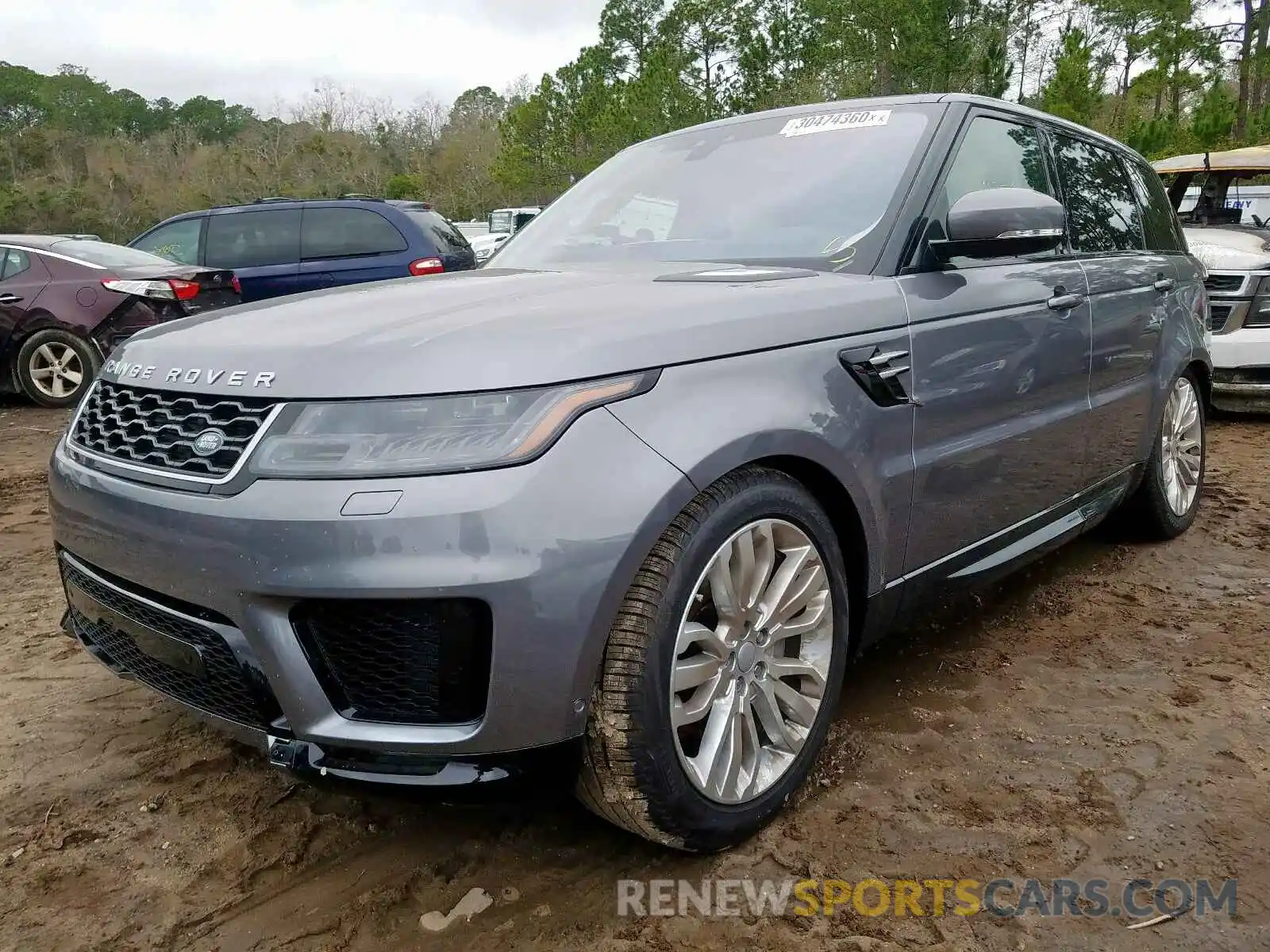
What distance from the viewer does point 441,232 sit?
915 centimetres

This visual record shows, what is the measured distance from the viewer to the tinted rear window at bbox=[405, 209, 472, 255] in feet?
29.5

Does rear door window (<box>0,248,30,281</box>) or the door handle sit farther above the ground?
rear door window (<box>0,248,30,281</box>)

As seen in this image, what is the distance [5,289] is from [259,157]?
47.9 m

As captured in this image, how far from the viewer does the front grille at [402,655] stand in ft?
5.34

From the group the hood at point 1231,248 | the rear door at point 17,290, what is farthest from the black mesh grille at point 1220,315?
the rear door at point 17,290

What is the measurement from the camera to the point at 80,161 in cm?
5350

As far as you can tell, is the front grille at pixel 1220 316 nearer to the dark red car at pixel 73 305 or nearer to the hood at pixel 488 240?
the dark red car at pixel 73 305

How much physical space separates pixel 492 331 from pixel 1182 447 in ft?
11.4

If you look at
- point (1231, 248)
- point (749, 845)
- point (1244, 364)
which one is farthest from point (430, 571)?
point (1231, 248)

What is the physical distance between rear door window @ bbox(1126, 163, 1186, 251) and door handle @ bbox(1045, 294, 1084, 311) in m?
1.06

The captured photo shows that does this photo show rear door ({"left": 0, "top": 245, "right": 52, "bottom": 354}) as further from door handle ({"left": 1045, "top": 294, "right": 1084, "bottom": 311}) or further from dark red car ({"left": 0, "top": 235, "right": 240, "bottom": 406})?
door handle ({"left": 1045, "top": 294, "right": 1084, "bottom": 311})

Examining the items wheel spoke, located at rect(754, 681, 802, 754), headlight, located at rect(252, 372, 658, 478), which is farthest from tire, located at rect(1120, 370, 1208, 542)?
Result: headlight, located at rect(252, 372, 658, 478)

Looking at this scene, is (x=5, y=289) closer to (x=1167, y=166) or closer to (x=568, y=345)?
(x=568, y=345)

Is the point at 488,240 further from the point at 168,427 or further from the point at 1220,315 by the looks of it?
the point at 168,427
